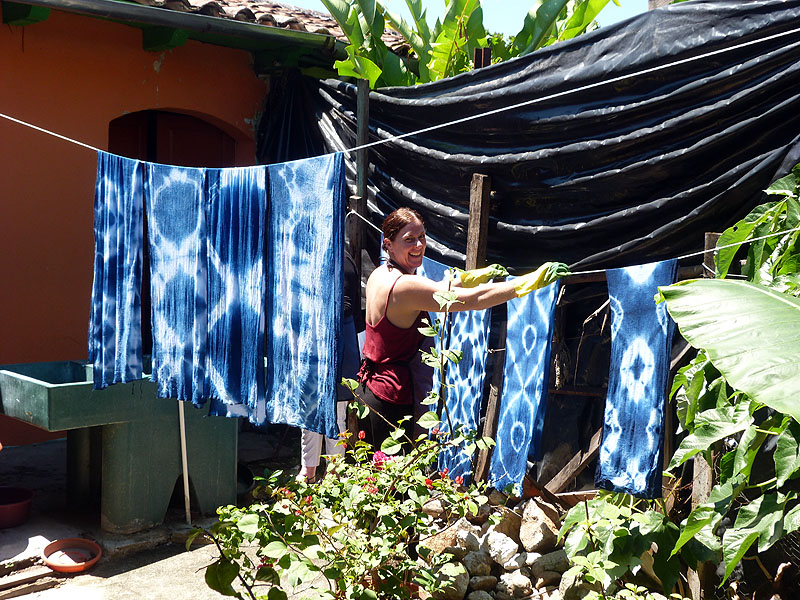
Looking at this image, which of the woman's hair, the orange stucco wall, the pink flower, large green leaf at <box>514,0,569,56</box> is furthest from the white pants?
large green leaf at <box>514,0,569,56</box>

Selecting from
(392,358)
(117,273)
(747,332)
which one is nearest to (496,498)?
Answer: (392,358)

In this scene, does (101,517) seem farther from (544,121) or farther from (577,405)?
(544,121)

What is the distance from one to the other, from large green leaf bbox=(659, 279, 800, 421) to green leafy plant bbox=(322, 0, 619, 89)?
339 cm

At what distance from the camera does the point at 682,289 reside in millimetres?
2160

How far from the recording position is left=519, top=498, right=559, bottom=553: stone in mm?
4504

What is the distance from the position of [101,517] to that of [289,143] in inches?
125

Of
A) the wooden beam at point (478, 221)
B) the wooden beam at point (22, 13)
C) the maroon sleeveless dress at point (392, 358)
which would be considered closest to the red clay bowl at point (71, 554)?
the maroon sleeveless dress at point (392, 358)

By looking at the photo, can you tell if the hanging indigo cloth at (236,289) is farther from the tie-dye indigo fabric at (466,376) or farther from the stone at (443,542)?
the stone at (443,542)

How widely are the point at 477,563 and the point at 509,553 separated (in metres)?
0.20

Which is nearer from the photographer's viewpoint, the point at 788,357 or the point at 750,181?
the point at 788,357

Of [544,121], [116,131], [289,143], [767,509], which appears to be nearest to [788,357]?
[767,509]

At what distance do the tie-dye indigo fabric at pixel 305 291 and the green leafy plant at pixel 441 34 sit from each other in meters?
1.73

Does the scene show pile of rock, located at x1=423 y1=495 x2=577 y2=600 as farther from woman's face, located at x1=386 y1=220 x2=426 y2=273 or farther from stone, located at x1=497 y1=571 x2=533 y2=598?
woman's face, located at x1=386 y1=220 x2=426 y2=273

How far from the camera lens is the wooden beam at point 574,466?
4.35m
